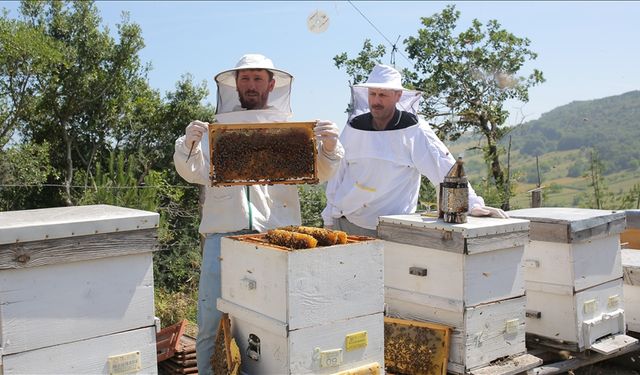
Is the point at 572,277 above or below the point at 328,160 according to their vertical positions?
below

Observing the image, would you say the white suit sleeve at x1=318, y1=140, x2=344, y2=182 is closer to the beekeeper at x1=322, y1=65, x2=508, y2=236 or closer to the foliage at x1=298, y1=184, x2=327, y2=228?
the beekeeper at x1=322, y1=65, x2=508, y2=236

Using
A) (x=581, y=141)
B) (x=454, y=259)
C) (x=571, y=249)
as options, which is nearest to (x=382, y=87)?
(x=454, y=259)

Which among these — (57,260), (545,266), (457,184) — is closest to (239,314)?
(57,260)

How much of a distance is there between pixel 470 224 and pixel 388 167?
3.73ft

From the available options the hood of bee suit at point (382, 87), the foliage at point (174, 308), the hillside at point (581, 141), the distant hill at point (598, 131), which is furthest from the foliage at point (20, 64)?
the distant hill at point (598, 131)

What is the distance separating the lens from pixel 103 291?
2.60 m

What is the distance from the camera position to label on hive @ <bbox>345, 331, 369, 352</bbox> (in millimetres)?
2936

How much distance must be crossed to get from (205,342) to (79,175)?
8.13m

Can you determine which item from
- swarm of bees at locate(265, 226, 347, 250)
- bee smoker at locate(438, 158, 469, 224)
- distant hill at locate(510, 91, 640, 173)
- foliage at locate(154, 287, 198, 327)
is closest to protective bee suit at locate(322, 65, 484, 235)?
bee smoker at locate(438, 158, 469, 224)

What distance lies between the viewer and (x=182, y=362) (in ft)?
14.5

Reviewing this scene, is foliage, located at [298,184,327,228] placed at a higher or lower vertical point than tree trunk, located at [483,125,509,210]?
lower

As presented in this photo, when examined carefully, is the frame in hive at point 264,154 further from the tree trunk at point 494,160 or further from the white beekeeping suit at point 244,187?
the tree trunk at point 494,160

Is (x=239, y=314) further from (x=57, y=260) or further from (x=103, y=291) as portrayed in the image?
(x=57, y=260)

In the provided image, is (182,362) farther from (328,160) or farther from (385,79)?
(385,79)
